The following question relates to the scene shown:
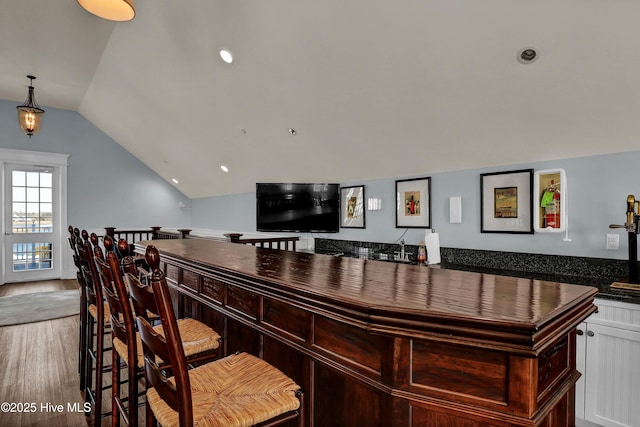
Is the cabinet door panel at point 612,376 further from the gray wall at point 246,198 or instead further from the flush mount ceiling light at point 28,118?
the flush mount ceiling light at point 28,118

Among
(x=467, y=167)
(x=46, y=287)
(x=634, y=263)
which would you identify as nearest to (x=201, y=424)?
(x=634, y=263)

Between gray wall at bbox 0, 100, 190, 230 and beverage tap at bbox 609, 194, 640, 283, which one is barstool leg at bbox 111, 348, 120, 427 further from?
gray wall at bbox 0, 100, 190, 230

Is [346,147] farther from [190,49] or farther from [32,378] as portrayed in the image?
[32,378]

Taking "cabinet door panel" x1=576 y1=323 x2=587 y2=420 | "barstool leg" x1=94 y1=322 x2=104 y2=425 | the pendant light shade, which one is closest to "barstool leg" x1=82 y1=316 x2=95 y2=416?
"barstool leg" x1=94 y1=322 x2=104 y2=425

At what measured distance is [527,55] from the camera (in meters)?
2.24

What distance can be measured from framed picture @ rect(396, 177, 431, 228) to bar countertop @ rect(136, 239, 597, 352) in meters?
2.17

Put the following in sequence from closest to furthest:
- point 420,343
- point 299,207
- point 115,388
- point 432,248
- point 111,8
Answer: point 420,343 < point 115,388 < point 111,8 < point 432,248 < point 299,207

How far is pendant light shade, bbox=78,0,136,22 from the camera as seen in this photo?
7.50 ft

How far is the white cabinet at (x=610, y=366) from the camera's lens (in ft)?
6.56

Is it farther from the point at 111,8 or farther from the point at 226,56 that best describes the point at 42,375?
the point at 226,56

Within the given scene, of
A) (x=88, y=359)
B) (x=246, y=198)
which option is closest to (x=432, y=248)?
(x=88, y=359)

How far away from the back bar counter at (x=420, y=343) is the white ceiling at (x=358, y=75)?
1.59 meters

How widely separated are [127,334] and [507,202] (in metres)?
2.95

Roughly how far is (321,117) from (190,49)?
152 centimetres
